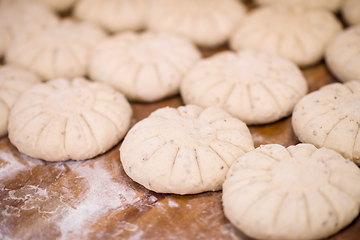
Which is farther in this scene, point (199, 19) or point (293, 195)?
point (199, 19)

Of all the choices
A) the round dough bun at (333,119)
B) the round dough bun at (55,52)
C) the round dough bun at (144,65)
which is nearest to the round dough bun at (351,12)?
the round dough bun at (333,119)

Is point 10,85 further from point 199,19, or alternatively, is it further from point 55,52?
point 199,19

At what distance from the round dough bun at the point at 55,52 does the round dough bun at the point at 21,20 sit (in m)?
0.18

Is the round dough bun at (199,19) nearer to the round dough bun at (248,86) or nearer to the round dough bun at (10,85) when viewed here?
the round dough bun at (248,86)

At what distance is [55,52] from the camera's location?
345 centimetres

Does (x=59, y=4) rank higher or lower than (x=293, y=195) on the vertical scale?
higher

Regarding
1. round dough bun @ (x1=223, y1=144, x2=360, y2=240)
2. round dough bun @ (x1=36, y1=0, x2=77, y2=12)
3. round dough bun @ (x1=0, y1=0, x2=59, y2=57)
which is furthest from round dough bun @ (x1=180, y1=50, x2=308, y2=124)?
round dough bun @ (x1=36, y1=0, x2=77, y2=12)

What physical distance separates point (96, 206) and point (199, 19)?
2514mm

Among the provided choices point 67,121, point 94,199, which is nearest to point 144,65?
point 67,121

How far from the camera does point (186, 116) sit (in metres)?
2.63

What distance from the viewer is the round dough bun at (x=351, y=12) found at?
3.67m

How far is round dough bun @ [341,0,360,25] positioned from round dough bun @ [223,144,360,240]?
229cm

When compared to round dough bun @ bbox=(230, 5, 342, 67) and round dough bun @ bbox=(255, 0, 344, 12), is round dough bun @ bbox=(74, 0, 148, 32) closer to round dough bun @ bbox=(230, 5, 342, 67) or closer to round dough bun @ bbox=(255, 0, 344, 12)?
round dough bun @ bbox=(230, 5, 342, 67)

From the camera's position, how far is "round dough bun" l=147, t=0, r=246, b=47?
3.80 metres
